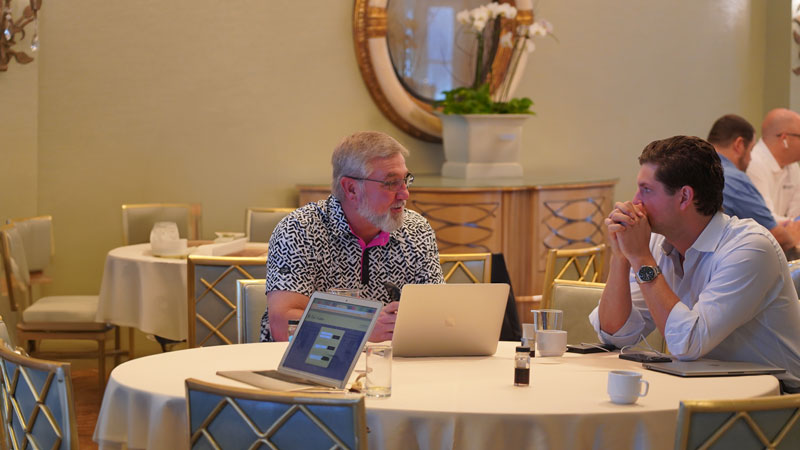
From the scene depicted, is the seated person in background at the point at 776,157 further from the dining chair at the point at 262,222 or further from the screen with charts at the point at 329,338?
the screen with charts at the point at 329,338

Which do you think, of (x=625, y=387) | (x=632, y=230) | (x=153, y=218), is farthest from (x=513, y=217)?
(x=625, y=387)

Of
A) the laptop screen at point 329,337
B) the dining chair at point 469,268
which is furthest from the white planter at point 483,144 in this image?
the laptop screen at point 329,337

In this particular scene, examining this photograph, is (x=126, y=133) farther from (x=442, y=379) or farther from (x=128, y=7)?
(x=442, y=379)

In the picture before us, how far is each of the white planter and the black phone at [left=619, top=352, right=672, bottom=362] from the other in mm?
3762

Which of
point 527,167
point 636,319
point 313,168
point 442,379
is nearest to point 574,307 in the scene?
point 636,319

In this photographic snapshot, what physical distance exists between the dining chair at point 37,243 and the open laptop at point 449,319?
338 cm

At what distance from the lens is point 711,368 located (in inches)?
94.9

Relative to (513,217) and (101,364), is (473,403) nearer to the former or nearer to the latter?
(101,364)

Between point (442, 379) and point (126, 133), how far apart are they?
4.21 metres

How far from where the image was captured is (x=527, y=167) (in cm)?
732

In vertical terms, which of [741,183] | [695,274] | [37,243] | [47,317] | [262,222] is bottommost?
[47,317]

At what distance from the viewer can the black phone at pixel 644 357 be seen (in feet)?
8.39

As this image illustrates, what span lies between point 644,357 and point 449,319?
52 cm

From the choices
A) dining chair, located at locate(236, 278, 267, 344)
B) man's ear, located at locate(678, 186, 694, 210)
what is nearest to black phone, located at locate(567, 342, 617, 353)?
man's ear, located at locate(678, 186, 694, 210)
